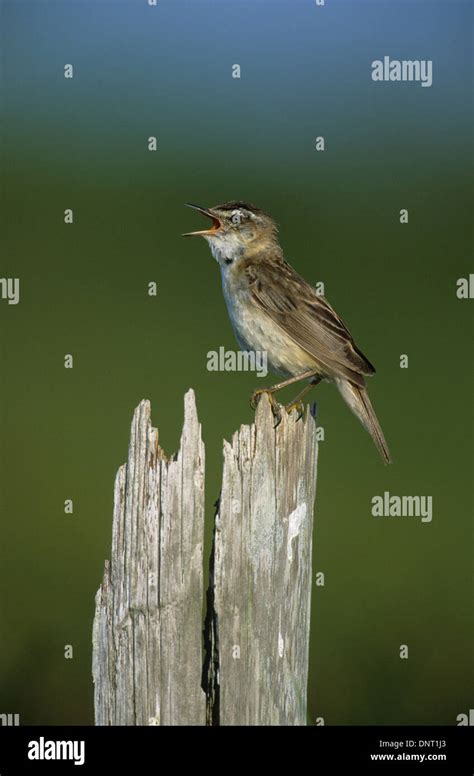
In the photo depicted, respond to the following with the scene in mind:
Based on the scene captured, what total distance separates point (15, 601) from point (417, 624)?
383cm

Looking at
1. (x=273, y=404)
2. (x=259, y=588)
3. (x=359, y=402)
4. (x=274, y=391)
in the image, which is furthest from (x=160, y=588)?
(x=359, y=402)

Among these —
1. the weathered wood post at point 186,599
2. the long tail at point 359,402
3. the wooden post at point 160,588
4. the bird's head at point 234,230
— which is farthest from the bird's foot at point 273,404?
the bird's head at point 234,230

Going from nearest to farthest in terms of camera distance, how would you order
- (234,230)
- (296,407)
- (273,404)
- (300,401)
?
(273,404) → (296,407) → (300,401) → (234,230)

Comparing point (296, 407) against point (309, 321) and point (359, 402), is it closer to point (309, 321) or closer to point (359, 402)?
point (359, 402)

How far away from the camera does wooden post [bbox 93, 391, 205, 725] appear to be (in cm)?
510

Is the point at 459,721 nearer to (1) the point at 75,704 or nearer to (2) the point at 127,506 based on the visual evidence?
(1) the point at 75,704

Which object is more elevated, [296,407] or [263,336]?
[263,336]

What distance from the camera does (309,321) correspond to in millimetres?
8328

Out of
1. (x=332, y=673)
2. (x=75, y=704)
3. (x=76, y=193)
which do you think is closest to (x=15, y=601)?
(x=75, y=704)

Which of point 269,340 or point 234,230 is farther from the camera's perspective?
point 234,230

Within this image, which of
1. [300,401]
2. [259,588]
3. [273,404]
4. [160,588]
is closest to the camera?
[160,588]

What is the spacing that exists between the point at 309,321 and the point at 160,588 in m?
3.62
